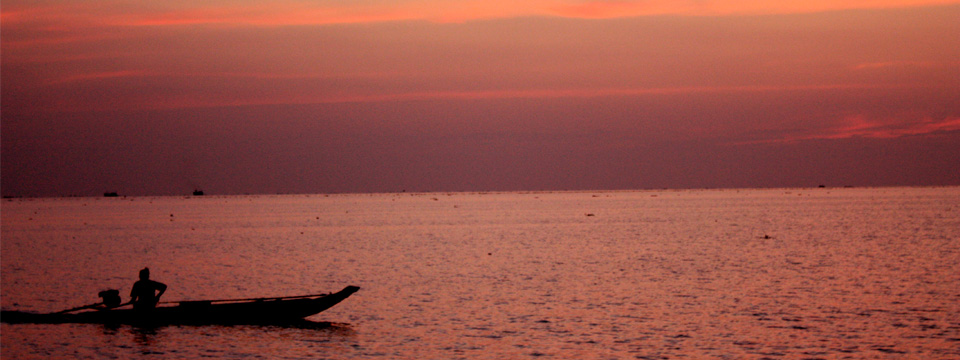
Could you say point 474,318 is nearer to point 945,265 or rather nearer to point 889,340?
point 889,340

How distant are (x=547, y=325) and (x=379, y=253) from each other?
41342 millimetres

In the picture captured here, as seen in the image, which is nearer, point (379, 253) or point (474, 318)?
point (474, 318)

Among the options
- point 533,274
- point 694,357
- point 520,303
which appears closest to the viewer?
point 694,357

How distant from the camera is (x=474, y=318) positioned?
33.5 m

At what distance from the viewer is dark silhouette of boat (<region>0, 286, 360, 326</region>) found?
32.2 m

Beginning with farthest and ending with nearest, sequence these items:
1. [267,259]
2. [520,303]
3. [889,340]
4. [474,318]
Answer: [267,259] → [520,303] → [474,318] → [889,340]

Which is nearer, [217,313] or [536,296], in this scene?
[217,313]

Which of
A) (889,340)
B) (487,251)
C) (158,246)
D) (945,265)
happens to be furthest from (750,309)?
(158,246)

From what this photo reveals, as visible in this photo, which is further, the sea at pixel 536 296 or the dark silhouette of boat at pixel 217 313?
the dark silhouette of boat at pixel 217 313

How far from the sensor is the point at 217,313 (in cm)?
3238

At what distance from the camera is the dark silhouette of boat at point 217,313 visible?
32.2 meters

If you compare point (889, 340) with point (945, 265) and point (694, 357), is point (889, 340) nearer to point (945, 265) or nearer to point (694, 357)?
point (694, 357)

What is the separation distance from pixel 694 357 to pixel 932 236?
66.5 metres

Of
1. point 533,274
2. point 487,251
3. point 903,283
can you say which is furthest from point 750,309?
point 487,251
